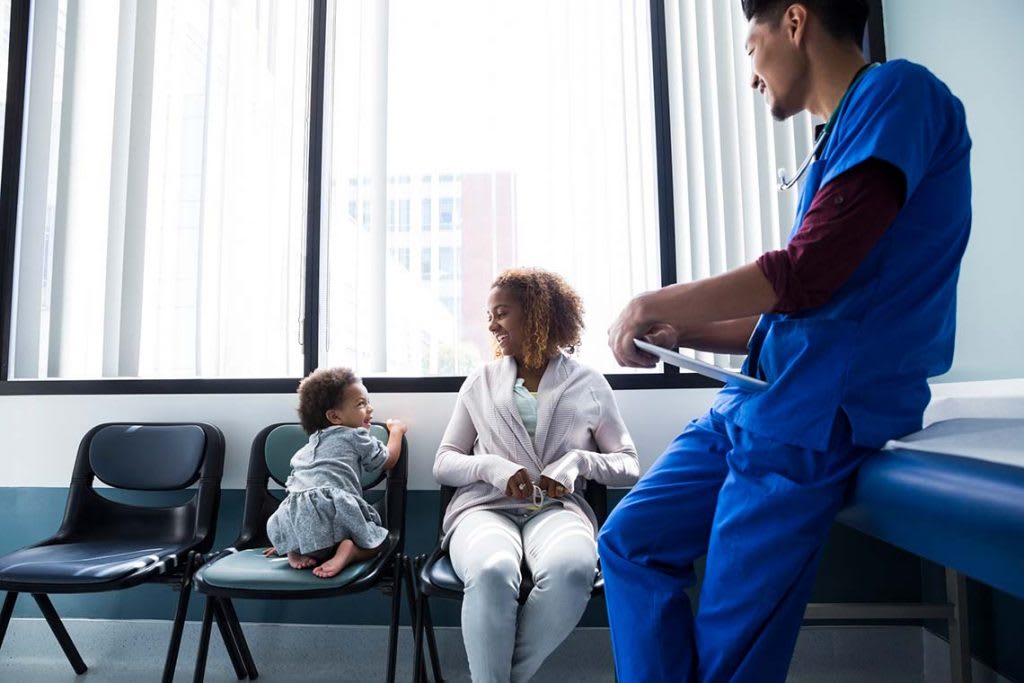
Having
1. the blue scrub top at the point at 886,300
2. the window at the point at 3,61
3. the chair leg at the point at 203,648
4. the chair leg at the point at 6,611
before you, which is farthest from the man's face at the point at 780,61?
the window at the point at 3,61

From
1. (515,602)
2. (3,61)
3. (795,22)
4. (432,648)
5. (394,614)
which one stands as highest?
(3,61)

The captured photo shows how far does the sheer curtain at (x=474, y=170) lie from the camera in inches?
101

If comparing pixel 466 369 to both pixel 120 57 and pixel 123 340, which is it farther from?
pixel 120 57

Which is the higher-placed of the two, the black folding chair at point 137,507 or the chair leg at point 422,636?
the black folding chair at point 137,507

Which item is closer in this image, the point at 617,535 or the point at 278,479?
the point at 617,535

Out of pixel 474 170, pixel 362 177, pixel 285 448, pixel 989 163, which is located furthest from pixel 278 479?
pixel 989 163

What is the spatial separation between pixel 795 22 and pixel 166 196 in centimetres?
252

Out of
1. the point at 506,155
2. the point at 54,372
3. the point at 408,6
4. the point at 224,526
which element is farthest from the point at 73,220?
the point at 506,155

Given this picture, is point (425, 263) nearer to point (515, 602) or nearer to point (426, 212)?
point (426, 212)

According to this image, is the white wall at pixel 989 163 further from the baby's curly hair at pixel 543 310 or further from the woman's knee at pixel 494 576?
the woman's knee at pixel 494 576

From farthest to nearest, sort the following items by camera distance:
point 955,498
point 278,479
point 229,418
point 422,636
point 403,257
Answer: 1. point 403,257
2. point 229,418
3. point 278,479
4. point 422,636
5. point 955,498

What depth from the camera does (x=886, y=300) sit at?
93 cm

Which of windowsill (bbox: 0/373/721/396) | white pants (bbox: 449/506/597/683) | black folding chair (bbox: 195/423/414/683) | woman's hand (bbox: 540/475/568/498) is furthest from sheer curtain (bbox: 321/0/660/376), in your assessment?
white pants (bbox: 449/506/597/683)

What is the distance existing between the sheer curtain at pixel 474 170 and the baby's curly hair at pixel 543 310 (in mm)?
271
